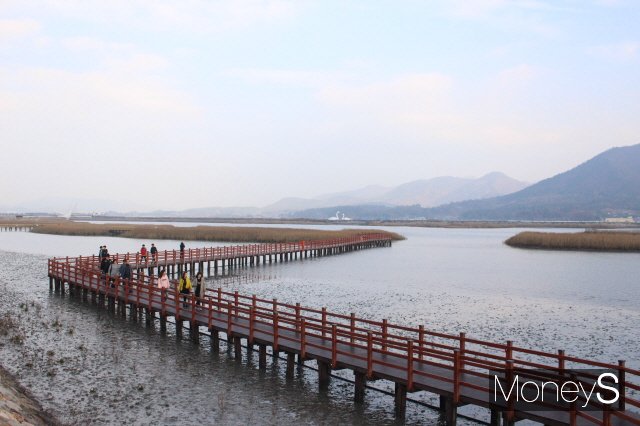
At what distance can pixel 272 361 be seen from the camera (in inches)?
898

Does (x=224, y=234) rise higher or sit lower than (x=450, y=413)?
higher

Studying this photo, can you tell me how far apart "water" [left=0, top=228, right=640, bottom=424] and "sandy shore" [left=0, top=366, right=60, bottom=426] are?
57 centimetres

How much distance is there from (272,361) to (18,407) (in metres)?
10.2

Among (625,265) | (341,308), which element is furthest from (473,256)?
(341,308)

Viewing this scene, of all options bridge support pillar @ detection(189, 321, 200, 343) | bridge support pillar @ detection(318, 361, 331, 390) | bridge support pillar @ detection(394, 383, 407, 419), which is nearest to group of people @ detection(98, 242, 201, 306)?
bridge support pillar @ detection(189, 321, 200, 343)

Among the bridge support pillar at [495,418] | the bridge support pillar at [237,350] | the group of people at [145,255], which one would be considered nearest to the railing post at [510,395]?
the bridge support pillar at [495,418]

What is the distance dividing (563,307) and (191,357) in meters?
25.1

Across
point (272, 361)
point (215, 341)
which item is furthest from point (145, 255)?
point (272, 361)

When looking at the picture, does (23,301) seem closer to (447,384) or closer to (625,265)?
(447,384)

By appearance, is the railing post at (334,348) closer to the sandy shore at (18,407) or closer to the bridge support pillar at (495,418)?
the bridge support pillar at (495,418)

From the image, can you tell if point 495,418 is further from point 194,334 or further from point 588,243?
point 588,243

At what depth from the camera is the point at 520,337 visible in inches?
1089

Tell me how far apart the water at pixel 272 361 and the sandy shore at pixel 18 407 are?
57cm

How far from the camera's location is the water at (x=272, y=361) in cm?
1714
